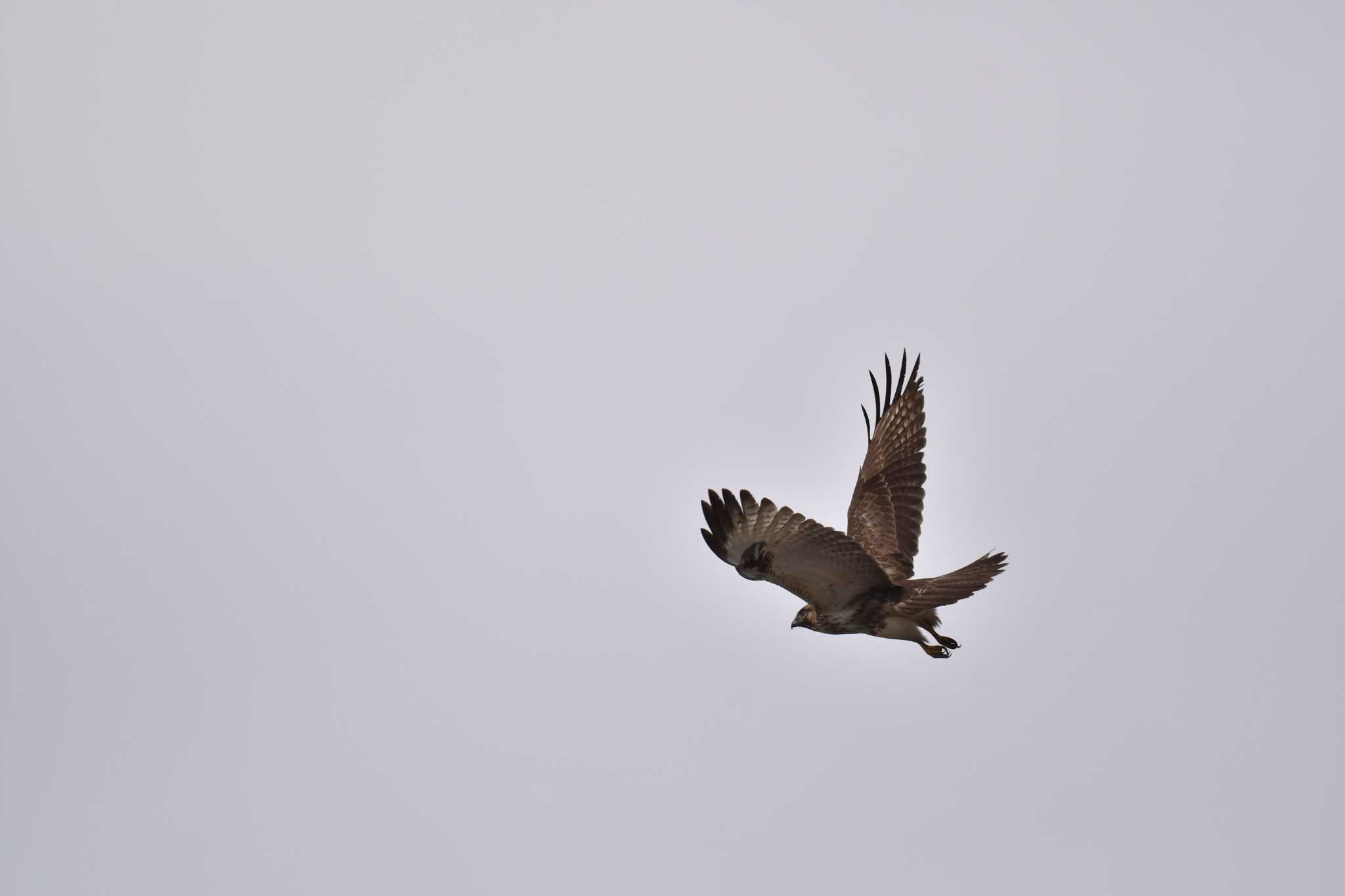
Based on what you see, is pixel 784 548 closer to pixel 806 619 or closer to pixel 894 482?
pixel 806 619

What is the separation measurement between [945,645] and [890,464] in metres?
2.37

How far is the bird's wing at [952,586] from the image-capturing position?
13.9 m

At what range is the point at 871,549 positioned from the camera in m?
16.2

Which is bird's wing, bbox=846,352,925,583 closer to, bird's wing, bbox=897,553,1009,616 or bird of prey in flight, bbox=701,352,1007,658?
bird of prey in flight, bbox=701,352,1007,658

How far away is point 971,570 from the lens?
1409 cm

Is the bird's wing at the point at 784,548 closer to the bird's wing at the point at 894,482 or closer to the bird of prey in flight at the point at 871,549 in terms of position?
the bird of prey in flight at the point at 871,549

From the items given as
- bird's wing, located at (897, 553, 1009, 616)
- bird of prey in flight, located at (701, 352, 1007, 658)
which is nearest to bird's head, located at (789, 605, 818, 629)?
bird of prey in flight, located at (701, 352, 1007, 658)

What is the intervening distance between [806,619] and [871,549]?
68.3 inches

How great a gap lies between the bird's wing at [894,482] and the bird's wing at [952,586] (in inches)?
55.9

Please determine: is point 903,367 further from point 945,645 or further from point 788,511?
point 788,511

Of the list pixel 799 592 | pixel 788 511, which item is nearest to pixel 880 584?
pixel 799 592

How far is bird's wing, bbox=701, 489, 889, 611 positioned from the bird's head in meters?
0.35

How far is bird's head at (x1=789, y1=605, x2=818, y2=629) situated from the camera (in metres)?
14.8

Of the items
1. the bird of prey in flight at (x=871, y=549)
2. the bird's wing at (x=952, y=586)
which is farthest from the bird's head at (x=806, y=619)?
the bird's wing at (x=952, y=586)
